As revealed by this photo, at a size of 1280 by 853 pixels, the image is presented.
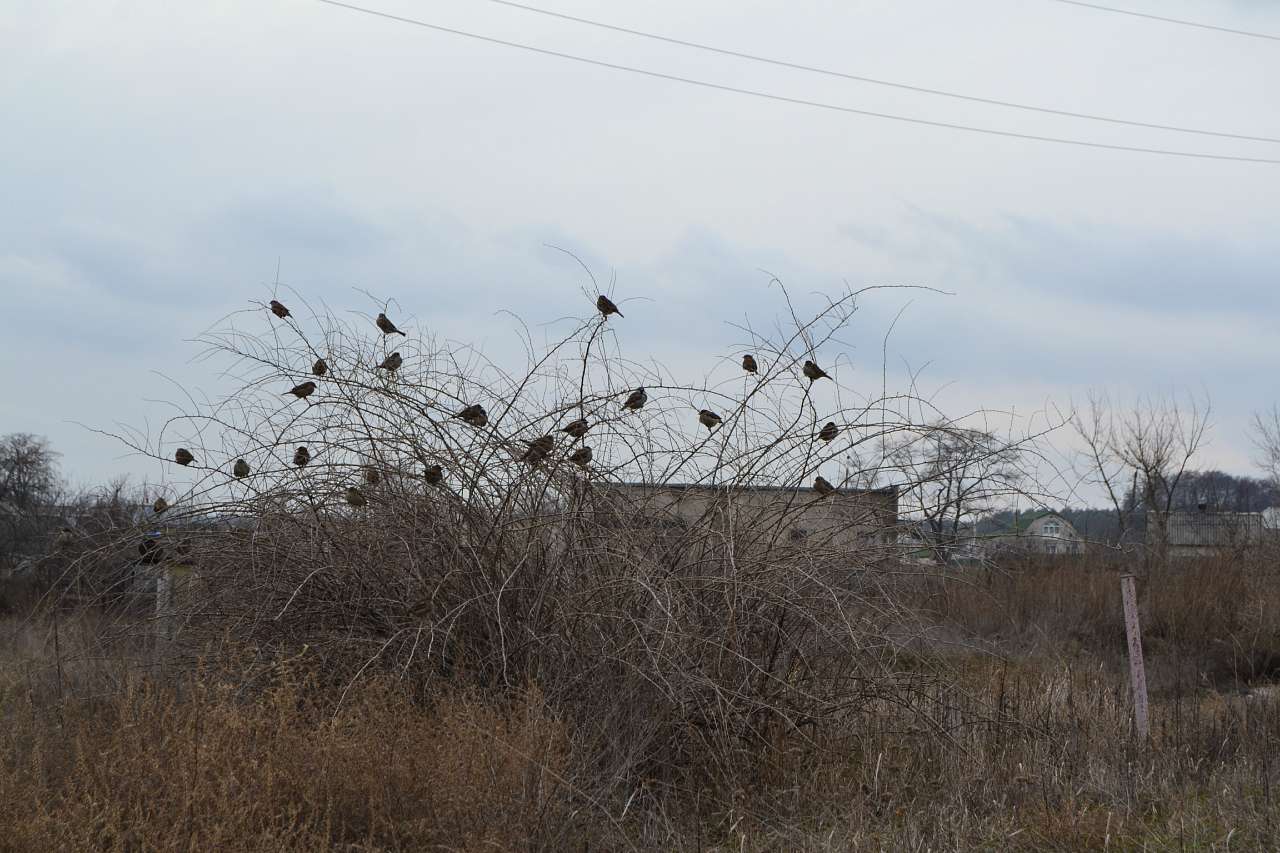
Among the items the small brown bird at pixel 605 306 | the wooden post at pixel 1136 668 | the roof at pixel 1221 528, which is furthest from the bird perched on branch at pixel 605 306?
the roof at pixel 1221 528

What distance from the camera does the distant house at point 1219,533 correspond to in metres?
18.5

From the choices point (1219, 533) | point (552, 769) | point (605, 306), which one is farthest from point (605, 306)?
point (1219, 533)

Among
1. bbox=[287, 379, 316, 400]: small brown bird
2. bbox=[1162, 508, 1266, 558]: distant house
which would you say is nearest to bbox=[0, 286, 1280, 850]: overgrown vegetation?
bbox=[287, 379, 316, 400]: small brown bird

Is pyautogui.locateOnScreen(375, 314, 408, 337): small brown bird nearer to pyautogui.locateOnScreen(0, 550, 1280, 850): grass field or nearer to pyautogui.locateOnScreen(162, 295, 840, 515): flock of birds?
pyautogui.locateOnScreen(162, 295, 840, 515): flock of birds

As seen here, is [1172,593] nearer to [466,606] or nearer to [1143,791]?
[1143,791]

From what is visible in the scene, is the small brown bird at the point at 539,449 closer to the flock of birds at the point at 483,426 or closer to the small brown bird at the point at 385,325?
the flock of birds at the point at 483,426

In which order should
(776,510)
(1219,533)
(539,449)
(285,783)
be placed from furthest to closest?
(1219,533) < (776,510) < (539,449) < (285,783)

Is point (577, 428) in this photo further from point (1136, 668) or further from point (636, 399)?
point (1136, 668)

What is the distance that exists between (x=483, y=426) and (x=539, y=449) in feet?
1.31

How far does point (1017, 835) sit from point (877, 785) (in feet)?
2.69

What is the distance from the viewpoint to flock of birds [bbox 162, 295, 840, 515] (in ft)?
19.7

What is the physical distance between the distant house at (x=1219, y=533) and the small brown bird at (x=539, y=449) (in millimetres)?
12299

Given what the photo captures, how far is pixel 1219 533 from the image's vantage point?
20.5 m

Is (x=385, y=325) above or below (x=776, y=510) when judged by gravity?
above
